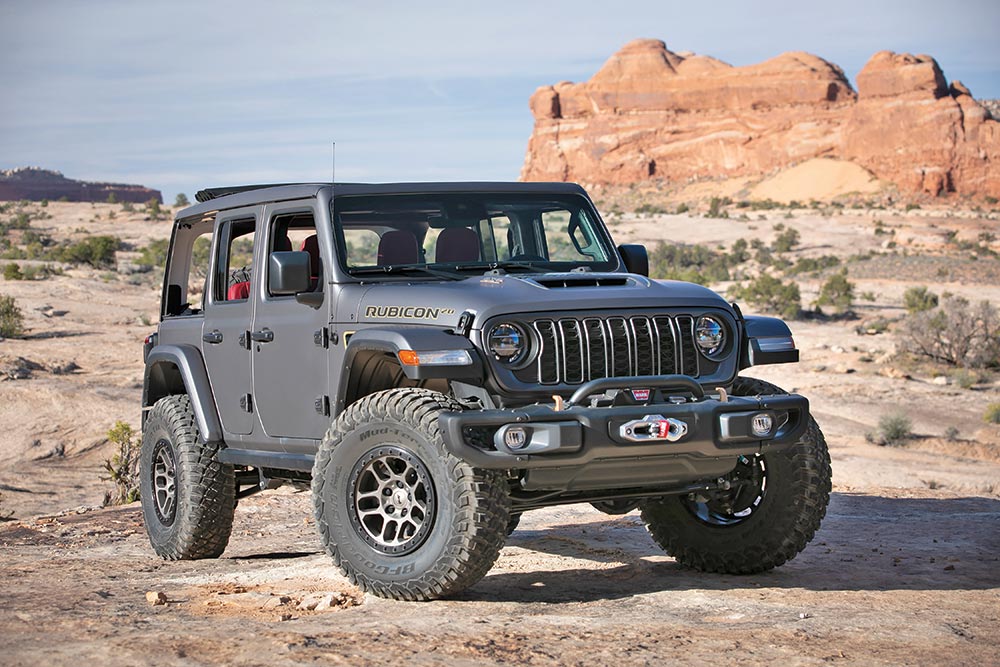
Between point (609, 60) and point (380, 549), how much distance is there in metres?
131

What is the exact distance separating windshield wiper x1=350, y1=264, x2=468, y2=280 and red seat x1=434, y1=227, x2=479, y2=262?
0.22 m

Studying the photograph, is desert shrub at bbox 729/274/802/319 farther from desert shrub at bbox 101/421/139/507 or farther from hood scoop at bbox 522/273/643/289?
hood scoop at bbox 522/273/643/289

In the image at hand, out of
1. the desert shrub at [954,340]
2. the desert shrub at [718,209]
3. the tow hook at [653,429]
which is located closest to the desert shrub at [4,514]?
the tow hook at [653,429]

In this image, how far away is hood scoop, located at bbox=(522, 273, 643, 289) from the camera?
251 inches

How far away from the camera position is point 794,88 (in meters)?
116

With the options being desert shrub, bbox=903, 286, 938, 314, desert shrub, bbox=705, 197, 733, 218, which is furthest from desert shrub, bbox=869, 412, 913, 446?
desert shrub, bbox=705, 197, 733, 218

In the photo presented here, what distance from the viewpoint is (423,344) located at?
5789mm

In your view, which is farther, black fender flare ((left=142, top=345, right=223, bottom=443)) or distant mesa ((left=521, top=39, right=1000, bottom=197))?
distant mesa ((left=521, top=39, right=1000, bottom=197))

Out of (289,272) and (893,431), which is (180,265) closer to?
(289,272)

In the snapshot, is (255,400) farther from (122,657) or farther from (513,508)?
(122,657)

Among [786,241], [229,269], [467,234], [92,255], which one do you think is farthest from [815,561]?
[786,241]

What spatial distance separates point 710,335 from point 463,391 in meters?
1.38

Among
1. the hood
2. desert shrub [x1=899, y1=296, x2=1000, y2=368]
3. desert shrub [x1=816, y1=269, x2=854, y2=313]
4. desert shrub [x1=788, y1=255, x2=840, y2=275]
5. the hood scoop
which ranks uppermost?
the hood scoop

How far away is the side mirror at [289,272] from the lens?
6492 millimetres
